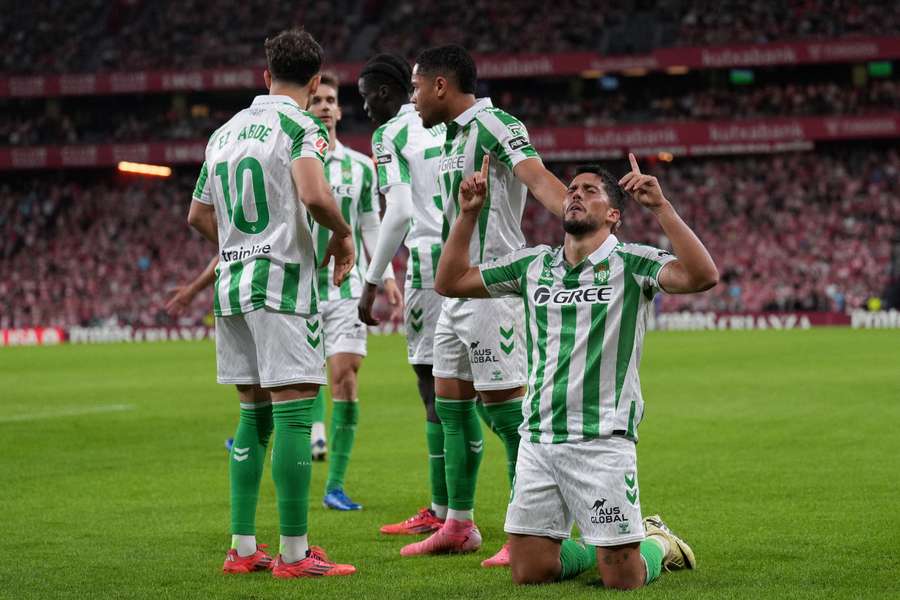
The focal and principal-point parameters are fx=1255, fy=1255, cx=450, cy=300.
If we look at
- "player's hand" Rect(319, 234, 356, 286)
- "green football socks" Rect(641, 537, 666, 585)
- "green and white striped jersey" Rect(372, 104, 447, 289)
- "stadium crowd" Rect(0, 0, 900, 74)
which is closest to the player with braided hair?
"green and white striped jersey" Rect(372, 104, 447, 289)

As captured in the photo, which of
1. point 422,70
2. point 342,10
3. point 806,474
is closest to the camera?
point 422,70

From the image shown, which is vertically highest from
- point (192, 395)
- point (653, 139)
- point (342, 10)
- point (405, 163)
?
point (342, 10)

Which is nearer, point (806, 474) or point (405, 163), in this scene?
point (405, 163)

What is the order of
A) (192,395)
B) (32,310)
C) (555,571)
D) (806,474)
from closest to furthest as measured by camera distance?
(555,571) < (806,474) < (192,395) < (32,310)

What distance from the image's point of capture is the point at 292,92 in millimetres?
5922

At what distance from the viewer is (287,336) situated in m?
5.68

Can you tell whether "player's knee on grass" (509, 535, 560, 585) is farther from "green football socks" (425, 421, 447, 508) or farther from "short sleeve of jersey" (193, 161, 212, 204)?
"short sleeve of jersey" (193, 161, 212, 204)

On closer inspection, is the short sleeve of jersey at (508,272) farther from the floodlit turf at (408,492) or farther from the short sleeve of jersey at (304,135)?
the floodlit turf at (408,492)

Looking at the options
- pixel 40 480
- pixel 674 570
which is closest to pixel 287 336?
pixel 674 570

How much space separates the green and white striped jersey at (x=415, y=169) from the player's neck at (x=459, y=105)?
0.99 metres

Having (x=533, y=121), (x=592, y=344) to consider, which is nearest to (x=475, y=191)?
(x=592, y=344)

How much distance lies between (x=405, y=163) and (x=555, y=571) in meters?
2.76

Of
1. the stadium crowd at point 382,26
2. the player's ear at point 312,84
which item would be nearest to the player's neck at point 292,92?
the player's ear at point 312,84

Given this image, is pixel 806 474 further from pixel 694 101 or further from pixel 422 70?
pixel 694 101
